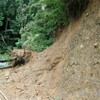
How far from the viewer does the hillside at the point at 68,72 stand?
11.9 ft

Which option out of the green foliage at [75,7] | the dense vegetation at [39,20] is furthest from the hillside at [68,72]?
the dense vegetation at [39,20]

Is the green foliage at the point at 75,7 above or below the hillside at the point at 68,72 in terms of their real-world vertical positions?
above

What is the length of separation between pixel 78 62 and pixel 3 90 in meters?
2.39

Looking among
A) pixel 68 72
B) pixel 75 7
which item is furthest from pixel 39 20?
pixel 68 72

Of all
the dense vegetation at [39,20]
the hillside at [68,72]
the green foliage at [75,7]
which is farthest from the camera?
the dense vegetation at [39,20]

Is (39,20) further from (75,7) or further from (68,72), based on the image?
(68,72)

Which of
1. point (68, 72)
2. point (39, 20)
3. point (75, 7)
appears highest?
point (75, 7)

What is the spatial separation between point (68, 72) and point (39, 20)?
4.49 m

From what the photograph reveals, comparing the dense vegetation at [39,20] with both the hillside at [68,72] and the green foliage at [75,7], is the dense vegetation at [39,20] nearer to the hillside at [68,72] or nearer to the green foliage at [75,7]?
the green foliage at [75,7]

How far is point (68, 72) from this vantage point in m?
4.18

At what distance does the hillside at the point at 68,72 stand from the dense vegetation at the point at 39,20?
42 cm

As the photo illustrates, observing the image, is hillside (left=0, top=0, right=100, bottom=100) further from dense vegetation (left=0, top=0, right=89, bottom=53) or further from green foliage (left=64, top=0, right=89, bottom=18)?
dense vegetation (left=0, top=0, right=89, bottom=53)

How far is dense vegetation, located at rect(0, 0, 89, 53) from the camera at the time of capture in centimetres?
522

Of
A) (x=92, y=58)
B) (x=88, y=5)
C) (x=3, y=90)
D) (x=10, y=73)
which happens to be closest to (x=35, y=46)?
(x=10, y=73)
